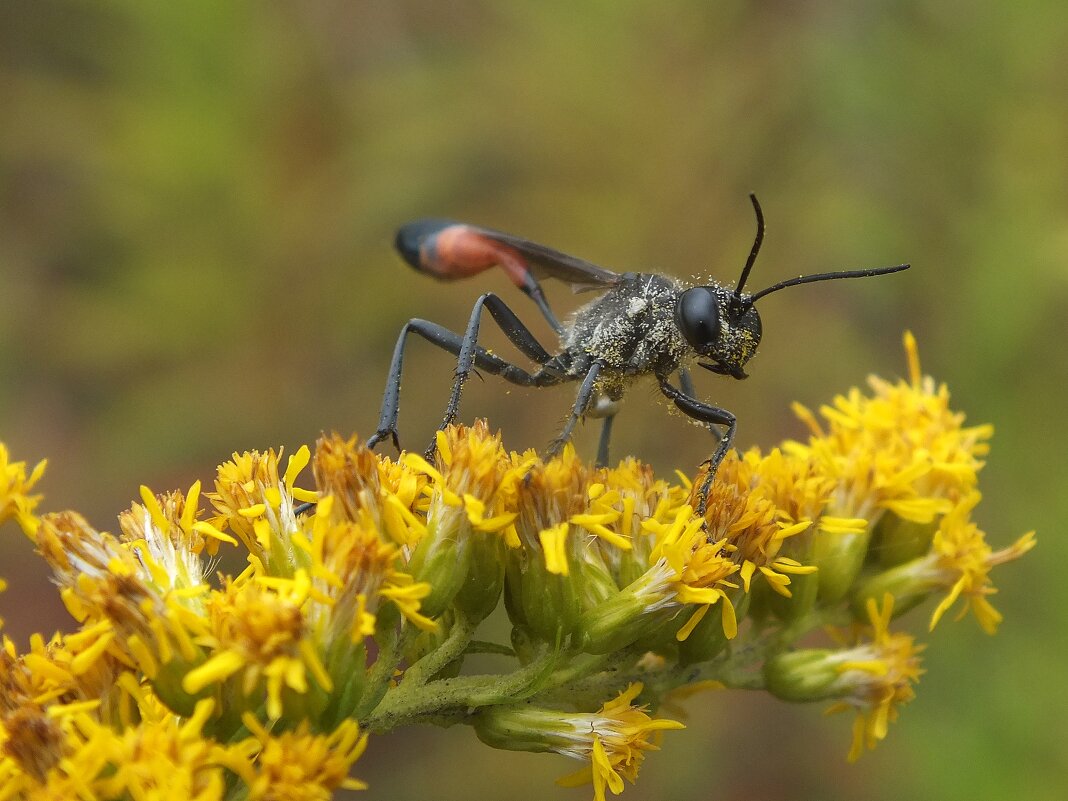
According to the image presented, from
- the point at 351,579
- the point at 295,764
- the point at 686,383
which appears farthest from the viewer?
the point at 686,383

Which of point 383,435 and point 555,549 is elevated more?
point 383,435

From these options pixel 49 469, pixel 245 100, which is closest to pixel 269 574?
pixel 49 469

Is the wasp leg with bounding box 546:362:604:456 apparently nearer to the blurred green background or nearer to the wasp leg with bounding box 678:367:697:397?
the wasp leg with bounding box 678:367:697:397

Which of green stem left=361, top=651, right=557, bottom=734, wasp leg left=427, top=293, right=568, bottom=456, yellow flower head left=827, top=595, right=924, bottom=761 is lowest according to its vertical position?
yellow flower head left=827, top=595, right=924, bottom=761

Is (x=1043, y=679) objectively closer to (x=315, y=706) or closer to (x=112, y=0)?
(x=315, y=706)

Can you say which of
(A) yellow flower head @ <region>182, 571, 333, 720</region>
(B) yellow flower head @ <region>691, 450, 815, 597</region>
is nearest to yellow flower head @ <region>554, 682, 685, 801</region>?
(B) yellow flower head @ <region>691, 450, 815, 597</region>

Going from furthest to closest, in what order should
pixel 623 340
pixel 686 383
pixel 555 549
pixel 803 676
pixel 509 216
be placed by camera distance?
pixel 509 216 < pixel 686 383 < pixel 623 340 < pixel 803 676 < pixel 555 549

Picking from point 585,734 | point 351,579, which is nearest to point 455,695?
point 585,734

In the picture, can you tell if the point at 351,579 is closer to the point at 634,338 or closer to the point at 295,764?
the point at 295,764
